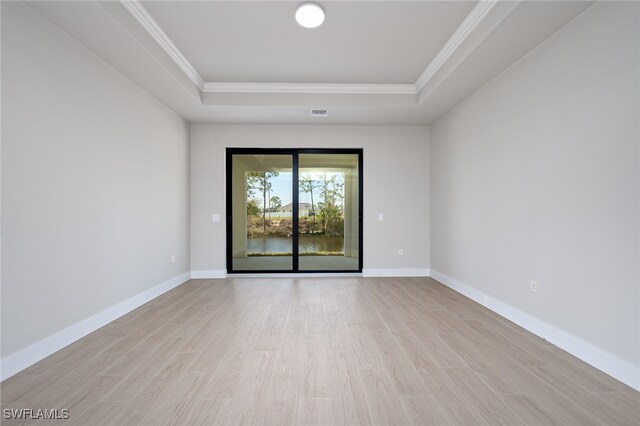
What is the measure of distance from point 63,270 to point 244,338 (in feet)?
5.25

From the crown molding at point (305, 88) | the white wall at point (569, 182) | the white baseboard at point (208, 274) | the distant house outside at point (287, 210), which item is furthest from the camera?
the distant house outside at point (287, 210)

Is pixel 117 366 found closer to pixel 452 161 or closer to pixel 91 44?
pixel 91 44

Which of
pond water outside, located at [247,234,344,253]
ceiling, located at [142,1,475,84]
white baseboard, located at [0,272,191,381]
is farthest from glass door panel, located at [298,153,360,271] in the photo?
white baseboard, located at [0,272,191,381]

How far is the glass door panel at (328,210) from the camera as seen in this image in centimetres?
554

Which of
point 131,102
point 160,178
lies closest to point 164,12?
point 131,102

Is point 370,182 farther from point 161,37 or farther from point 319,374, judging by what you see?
point 319,374

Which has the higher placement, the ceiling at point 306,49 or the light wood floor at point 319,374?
the ceiling at point 306,49

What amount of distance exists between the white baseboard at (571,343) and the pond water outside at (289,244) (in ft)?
8.28

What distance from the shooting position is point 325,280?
5.09 m

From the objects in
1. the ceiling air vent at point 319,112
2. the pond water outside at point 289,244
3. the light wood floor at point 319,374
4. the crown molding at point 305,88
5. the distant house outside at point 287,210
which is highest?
the crown molding at point 305,88

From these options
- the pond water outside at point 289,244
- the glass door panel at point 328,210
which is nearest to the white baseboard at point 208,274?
the pond water outside at point 289,244

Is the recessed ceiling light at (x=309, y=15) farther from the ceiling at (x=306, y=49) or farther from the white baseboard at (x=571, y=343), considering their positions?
the white baseboard at (x=571, y=343)

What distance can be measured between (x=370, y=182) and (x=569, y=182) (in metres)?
3.12

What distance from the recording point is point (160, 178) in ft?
13.9
